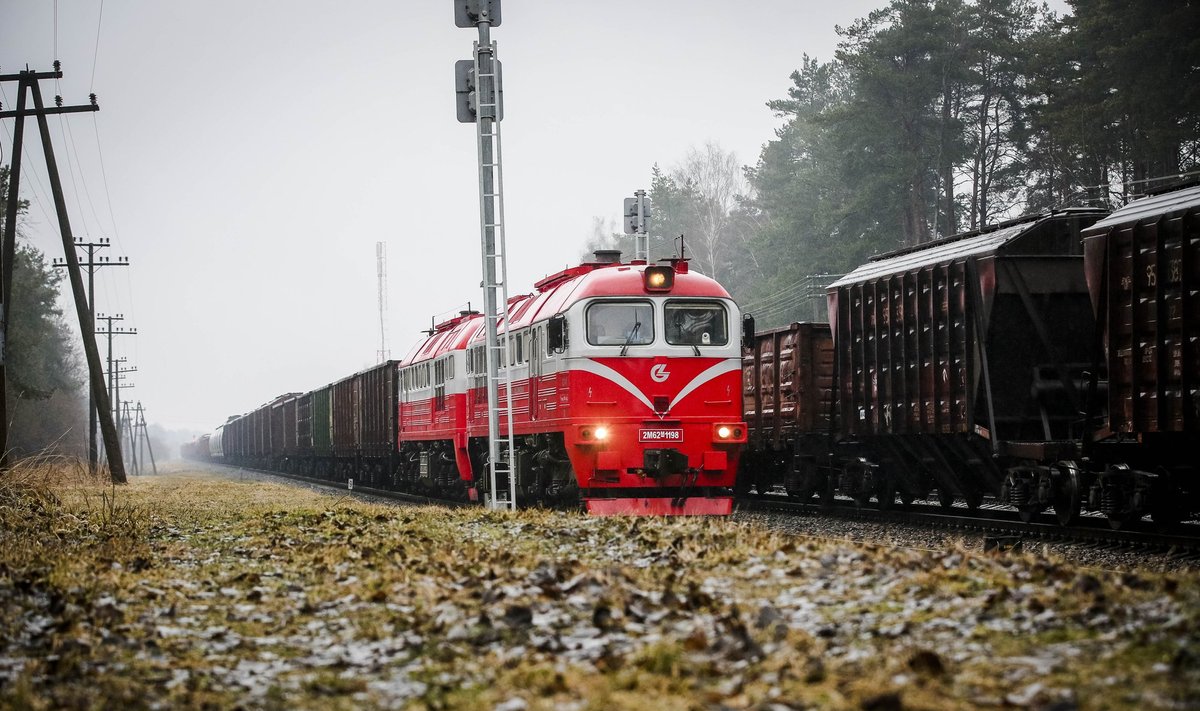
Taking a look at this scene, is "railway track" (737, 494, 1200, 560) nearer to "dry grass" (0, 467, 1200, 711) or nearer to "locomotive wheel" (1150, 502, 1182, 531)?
"locomotive wheel" (1150, 502, 1182, 531)

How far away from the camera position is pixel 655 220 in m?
71.8

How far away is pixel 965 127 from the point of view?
1845 inches

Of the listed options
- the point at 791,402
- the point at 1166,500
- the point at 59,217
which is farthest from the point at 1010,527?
the point at 59,217

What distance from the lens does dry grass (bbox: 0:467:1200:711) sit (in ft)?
16.8

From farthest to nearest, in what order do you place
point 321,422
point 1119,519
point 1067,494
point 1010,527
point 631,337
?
point 321,422, point 631,337, point 1010,527, point 1067,494, point 1119,519

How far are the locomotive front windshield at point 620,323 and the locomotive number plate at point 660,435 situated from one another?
117 cm

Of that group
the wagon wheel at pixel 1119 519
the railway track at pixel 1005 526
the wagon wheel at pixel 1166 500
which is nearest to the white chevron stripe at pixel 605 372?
the railway track at pixel 1005 526

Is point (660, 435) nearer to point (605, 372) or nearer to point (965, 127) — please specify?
point (605, 372)

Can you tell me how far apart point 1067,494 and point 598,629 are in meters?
9.66

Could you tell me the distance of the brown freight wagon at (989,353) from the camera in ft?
50.7

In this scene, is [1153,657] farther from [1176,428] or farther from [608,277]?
[608,277]

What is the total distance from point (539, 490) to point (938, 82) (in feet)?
110

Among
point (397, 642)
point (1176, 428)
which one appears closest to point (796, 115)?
point (1176, 428)

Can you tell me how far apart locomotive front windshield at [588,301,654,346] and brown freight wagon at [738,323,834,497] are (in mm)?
4409
